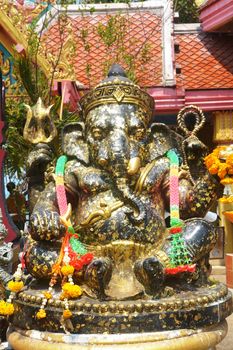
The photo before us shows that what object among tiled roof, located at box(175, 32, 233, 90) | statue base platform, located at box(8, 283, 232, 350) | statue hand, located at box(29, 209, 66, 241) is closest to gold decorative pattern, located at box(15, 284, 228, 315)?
statue base platform, located at box(8, 283, 232, 350)

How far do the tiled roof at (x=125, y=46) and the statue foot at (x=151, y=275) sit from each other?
4111 millimetres

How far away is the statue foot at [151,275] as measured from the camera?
214cm

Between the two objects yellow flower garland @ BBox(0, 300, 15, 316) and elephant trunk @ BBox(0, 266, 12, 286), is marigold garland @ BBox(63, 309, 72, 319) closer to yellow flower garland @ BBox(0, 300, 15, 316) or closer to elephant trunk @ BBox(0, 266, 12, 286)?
yellow flower garland @ BBox(0, 300, 15, 316)

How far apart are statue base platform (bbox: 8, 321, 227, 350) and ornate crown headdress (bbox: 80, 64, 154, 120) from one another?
43.7 inches

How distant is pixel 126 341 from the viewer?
2061mm

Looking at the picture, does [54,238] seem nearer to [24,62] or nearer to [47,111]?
[47,111]

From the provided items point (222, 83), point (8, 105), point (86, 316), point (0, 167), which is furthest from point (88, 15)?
point (86, 316)

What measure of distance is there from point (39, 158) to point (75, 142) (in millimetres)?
217

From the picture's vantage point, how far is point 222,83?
640 centimetres

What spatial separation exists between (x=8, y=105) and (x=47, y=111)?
2.34 meters

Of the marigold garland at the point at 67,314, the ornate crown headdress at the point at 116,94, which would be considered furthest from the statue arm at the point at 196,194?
the marigold garland at the point at 67,314

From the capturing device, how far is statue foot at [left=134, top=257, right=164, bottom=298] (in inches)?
84.4

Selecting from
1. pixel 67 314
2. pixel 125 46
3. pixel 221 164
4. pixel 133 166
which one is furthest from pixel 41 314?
pixel 125 46

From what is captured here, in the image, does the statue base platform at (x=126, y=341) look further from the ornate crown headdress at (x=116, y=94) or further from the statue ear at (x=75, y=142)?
the ornate crown headdress at (x=116, y=94)
